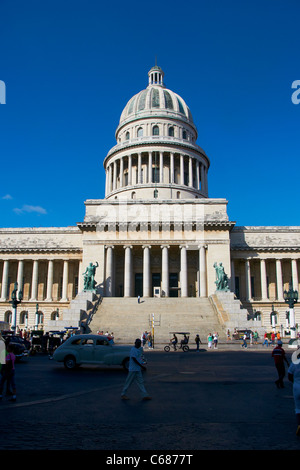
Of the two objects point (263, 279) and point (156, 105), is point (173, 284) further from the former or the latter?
point (156, 105)

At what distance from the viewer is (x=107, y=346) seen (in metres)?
19.7

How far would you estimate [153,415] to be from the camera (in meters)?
9.26

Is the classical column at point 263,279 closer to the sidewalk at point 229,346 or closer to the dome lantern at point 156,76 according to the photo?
the sidewalk at point 229,346

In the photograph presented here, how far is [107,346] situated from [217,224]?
1536 inches

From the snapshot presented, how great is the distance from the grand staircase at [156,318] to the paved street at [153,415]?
69.1ft

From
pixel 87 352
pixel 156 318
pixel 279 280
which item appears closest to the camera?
pixel 87 352

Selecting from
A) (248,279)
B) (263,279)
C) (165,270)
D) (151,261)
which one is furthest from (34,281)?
(263,279)

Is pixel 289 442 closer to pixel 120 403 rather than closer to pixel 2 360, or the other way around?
pixel 120 403

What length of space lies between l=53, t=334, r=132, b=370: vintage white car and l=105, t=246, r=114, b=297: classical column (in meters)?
34.9

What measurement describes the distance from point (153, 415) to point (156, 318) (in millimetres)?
33894

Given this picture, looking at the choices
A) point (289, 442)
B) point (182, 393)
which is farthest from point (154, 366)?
point (289, 442)

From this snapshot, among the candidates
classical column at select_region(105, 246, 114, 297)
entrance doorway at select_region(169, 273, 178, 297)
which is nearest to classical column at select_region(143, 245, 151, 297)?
entrance doorway at select_region(169, 273, 178, 297)

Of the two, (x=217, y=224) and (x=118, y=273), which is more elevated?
(x=217, y=224)
